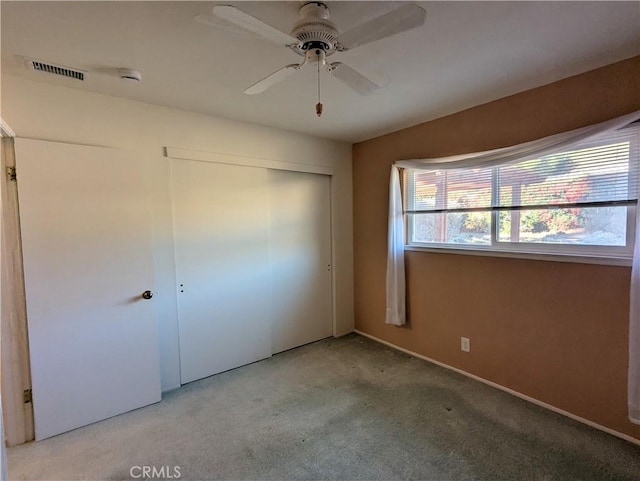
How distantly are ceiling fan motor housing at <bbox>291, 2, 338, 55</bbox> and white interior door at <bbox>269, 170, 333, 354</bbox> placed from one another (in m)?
2.00

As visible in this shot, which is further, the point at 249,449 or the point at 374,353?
the point at 374,353

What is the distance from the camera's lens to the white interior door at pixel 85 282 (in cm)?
214

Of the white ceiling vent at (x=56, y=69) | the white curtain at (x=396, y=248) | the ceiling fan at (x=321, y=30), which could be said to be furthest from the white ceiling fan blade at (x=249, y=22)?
the white curtain at (x=396, y=248)

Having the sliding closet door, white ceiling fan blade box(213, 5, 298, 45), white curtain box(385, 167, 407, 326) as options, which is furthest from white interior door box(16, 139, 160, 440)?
white curtain box(385, 167, 407, 326)

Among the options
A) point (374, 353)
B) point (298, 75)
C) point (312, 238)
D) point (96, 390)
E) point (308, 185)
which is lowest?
point (374, 353)

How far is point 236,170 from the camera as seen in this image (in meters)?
3.12

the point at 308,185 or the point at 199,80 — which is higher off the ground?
the point at 199,80

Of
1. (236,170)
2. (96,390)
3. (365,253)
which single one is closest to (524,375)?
(365,253)

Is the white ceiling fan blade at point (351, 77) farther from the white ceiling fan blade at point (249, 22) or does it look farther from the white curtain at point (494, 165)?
the white curtain at point (494, 165)

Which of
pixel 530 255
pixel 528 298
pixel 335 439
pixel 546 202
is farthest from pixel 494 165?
pixel 335 439

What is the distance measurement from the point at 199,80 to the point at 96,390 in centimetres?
235

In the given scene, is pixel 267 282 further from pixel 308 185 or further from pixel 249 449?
pixel 249 449

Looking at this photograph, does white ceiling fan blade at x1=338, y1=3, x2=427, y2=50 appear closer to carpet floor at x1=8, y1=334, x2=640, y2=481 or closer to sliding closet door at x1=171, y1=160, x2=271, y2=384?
sliding closet door at x1=171, y1=160, x2=271, y2=384

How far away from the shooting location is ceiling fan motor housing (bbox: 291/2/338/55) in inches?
55.5
